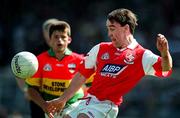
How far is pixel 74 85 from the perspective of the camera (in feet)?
27.8

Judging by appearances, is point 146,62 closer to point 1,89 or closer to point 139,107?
point 139,107

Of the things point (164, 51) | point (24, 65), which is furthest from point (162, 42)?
point (24, 65)

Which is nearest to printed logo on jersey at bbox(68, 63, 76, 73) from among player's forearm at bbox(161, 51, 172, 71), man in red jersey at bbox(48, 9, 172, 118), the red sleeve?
man in red jersey at bbox(48, 9, 172, 118)

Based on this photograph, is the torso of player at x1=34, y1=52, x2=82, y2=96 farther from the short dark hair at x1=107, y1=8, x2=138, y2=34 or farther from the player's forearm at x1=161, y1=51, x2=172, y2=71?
the player's forearm at x1=161, y1=51, x2=172, y2=71

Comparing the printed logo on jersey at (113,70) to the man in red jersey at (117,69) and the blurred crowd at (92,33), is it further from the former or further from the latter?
the blurred crowd at (92,33)

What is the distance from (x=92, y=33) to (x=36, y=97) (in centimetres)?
773

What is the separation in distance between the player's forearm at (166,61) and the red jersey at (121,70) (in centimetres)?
13

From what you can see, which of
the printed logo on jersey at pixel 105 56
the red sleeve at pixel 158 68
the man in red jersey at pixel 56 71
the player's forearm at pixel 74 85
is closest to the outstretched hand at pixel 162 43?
the red sleeve at pixel 158 68

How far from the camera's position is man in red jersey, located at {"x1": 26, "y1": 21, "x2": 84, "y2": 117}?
30.8 feet

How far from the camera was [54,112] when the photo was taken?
8812 millimetres

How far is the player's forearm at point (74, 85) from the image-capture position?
846 centimetres

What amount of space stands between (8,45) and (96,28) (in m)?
2.32

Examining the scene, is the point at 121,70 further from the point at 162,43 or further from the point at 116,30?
the point at 162,43

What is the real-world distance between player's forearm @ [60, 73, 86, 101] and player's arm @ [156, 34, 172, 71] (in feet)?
3.60
